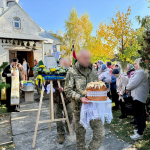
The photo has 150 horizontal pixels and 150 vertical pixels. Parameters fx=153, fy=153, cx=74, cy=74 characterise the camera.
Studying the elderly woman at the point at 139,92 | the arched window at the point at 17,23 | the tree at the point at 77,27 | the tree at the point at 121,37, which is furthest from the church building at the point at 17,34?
the elderly woman at the point at 139,92

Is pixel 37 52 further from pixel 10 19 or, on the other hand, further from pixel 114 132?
pixel 114 132

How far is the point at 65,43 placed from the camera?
2452 centimetres

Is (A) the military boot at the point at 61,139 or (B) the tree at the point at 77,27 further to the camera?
(B) the tree at the point at 77,27

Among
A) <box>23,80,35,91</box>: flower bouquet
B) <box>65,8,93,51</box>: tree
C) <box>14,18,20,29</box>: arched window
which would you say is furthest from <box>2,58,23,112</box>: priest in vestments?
<box>65,8,93,51</box>: tree

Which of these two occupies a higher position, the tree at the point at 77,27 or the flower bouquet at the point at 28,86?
the tree at the point at 77,27

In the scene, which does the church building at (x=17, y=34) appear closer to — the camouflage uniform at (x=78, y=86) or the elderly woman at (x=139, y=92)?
the elderly woman at (x=139, y=92)

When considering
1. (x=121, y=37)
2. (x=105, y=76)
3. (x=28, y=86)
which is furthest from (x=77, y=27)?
(x=105, y=76)

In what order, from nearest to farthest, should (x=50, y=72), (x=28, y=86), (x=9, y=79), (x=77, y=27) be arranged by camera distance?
(x=50, y=72) < (x=9, y=79) < (x=28, y=86) < (x=77, y=27)

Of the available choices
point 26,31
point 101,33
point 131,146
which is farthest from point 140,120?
point 26,31

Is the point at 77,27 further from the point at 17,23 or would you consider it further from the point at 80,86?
the point at 80,86

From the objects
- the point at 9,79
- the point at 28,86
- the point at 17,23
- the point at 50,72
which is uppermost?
the point at 17,23

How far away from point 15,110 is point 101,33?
37.6ft

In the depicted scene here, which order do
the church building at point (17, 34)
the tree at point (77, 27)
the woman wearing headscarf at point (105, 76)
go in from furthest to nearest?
the tree at point (77, 27)
the church building at point (17, 34)
the woman wearing headscarf at point (105, 76)

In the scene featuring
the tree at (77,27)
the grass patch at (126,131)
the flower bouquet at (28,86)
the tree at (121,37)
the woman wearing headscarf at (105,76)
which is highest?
the tree at (77,27)
